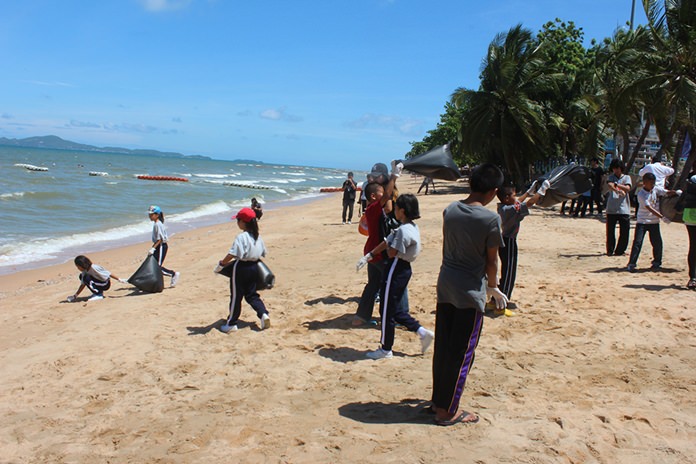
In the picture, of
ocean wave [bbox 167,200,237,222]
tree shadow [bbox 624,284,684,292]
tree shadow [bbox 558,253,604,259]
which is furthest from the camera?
ocean wave [bbox 167,200,237,222]

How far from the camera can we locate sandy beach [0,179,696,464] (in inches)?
134

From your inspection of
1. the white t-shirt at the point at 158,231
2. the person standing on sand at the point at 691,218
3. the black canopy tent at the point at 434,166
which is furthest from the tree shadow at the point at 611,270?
the white t-shirt at the point at 158,231

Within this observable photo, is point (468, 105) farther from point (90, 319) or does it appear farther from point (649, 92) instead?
point (90, 319)

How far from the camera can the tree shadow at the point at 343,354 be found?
5.05 meters

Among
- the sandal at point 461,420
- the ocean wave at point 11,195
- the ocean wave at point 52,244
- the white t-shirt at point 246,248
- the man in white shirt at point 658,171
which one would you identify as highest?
the man in white shirt at point 658,171

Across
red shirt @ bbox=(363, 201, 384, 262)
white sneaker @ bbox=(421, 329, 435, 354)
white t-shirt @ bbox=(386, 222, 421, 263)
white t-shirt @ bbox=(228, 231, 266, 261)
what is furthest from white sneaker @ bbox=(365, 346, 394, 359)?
white t-shirt @ bbox=(228, 231, 266, 261)

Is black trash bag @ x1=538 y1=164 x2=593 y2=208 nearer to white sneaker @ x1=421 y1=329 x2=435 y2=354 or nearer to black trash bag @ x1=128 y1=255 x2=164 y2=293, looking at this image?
white sneaker @ x1=421 y1=329 x2=435 y2=354

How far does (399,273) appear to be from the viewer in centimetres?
496

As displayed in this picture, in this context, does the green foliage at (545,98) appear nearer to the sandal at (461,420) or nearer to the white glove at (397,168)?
the white glove at (397,168)

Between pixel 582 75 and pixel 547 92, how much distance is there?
1770mm

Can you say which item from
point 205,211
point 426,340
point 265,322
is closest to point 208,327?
point 265,322

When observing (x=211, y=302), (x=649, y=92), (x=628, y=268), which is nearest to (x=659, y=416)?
(x=628, y=268)

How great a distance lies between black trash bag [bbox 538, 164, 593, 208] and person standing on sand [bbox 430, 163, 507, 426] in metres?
2.26

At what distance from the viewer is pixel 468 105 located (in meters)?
28.1
